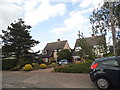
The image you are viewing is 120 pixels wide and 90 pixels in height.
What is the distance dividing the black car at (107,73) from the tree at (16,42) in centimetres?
1679

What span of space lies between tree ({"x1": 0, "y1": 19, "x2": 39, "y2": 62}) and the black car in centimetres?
1679

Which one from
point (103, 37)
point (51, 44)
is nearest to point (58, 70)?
point (103, 37)

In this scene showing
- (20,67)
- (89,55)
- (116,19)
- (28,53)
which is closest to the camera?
(116,19)

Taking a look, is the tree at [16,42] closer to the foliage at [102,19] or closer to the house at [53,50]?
the foliage at [102,19]

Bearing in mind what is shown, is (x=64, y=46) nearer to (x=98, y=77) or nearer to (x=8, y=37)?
(x=8, y=37)

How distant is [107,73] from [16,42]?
1802cm

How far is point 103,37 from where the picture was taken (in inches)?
556

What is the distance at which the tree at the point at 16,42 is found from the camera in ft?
70.0

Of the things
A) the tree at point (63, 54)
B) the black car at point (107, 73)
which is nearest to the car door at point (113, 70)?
the black car at point (107, 73)

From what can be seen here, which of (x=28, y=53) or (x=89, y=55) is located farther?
(x=28, y=53)

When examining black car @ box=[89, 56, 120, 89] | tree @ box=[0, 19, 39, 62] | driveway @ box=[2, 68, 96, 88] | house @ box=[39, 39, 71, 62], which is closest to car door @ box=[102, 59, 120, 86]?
black car @ box=[89, 56, 120, 89]

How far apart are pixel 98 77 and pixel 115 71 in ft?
2.78

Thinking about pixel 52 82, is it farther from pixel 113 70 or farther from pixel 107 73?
pixel 113 70

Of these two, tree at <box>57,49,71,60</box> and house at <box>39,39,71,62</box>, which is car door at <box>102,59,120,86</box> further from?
house at <box>39,39,71,62</box>
